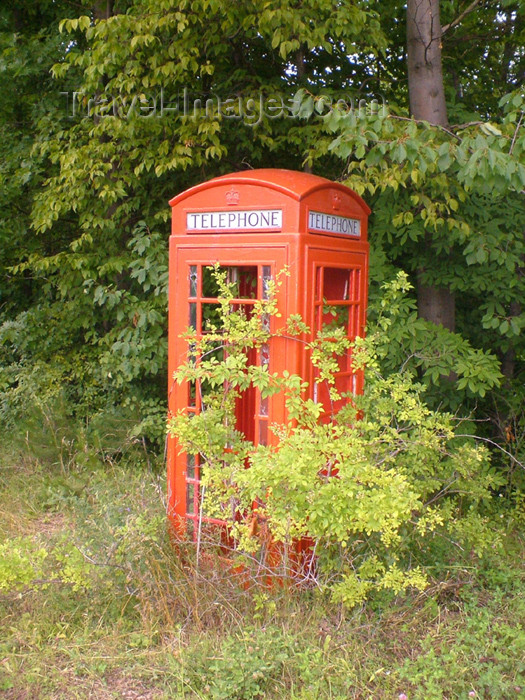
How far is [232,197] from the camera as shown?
404 centimetres

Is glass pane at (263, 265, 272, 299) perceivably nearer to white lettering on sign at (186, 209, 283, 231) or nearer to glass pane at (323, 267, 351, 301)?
white lettering on sign at (186, 209, 283, 231)

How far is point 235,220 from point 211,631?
2256 millimetres

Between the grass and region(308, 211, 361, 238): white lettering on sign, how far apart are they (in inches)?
76.5

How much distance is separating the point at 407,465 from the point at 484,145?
2041mm

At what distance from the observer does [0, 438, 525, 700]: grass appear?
3.20m

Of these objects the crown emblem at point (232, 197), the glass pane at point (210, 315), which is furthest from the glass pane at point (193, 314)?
the glass pane at point (210, 315)

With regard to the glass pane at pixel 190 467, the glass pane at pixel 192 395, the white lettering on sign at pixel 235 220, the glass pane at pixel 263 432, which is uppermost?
the white lettering on sign at pixel 235 220

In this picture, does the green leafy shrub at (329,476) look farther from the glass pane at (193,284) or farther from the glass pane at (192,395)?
the glass pane at (193,284)

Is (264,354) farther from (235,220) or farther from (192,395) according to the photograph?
(235,220)

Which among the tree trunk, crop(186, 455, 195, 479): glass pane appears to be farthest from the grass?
the tree trunk

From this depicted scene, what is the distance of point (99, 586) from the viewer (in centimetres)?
387

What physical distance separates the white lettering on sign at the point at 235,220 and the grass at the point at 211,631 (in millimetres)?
1752

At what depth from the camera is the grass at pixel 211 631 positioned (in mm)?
3201

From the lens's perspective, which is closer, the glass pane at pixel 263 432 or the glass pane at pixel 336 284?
the glass pane at pixel 263 432
